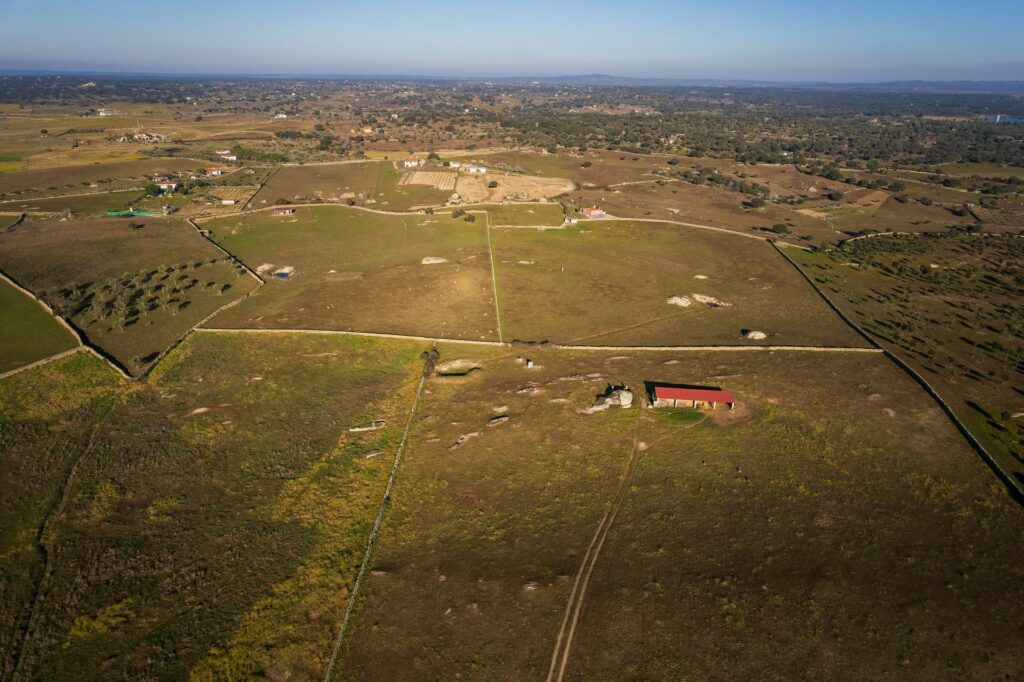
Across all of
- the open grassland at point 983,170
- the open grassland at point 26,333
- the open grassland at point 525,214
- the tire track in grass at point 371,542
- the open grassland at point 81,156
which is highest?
the open grassland at point 983,170

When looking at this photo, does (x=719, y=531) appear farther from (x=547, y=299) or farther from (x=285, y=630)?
(x=547, y=299)

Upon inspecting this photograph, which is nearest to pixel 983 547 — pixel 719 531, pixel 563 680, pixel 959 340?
pixel 719 531

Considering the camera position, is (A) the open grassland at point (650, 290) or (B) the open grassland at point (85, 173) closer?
(A) the open grassland at point (650, 290)

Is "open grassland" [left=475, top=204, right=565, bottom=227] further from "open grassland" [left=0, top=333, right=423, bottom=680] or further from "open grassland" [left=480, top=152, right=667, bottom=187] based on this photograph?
"open grassland" [left=0, top=333, right=423, bottom=680]

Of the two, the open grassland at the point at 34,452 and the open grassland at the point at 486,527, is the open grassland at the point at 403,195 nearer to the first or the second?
the open grassland at the point at 34,452

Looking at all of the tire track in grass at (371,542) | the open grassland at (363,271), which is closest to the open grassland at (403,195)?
the open grassland at (363,271)
